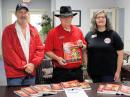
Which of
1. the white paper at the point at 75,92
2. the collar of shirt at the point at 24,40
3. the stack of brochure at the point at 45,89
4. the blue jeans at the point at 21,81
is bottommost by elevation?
the blue jeans at the point at 21,81

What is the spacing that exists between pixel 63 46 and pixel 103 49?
50 cm

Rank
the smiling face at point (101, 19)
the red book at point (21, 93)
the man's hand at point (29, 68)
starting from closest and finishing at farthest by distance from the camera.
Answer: the red book at point (21, 93)
the man's hand at point (29, 68)
the smiling face at point (101, 19)

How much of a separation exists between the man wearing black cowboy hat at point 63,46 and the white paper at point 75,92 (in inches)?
22.7

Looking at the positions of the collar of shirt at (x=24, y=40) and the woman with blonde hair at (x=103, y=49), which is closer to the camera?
the collar of shirt at (x=24, y=40)

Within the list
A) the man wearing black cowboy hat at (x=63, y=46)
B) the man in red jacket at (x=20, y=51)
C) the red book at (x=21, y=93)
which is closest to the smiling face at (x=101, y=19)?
the man wearing black cowboy hat at (x=63, y=46)

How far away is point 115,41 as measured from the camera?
3.12m

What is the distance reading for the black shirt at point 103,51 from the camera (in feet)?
10.1

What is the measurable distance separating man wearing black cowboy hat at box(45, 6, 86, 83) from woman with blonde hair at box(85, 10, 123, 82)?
8.6 inches

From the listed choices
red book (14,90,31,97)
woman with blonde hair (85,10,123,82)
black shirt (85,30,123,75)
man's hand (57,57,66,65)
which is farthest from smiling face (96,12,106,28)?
red book (14,90,31,97)

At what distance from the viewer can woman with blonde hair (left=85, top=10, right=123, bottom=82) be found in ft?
10.1

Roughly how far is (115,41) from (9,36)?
3.98 ft

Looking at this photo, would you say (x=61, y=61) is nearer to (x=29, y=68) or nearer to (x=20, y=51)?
(x=29, y=68)

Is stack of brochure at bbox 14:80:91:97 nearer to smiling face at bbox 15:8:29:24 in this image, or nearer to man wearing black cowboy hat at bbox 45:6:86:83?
man wearing black cowboy hat at bbox 45:6:86:83

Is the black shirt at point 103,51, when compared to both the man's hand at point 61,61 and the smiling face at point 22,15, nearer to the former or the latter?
the man's hand at point 61,61
